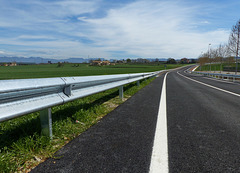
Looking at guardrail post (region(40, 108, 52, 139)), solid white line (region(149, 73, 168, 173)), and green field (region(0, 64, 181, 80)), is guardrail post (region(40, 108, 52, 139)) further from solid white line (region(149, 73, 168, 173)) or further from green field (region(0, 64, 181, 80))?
green field (region(0, 64, 181, 80))

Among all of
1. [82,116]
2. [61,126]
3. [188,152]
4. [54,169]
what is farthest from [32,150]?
[188,152]

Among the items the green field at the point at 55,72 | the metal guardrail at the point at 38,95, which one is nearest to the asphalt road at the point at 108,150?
the metal guardrail at the point at 38,95

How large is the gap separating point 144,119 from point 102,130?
1.09 m

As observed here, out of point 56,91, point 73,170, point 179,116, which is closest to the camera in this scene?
point 73,170

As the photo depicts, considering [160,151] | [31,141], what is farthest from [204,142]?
[31,141]

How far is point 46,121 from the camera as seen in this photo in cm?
243

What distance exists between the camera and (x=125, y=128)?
3074 mm

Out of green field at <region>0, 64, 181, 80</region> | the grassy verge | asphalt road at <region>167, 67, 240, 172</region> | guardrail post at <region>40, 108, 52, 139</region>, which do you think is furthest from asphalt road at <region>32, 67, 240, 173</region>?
green field at <region>0, 64, 181, 80</region>

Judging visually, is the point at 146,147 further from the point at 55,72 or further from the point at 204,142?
the point at 55,72

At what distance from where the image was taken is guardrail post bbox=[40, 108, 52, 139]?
7.87 feet

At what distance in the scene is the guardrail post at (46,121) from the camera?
2398 mm

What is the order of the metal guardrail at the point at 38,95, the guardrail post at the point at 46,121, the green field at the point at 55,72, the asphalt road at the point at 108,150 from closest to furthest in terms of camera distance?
the metal guardrail at the point at 38,95, the asphalt road at the point at 108,150, the guardrail post at the point at 46,121, the green field at the point at 55,72

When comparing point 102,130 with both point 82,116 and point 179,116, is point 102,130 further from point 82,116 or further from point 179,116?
point 179,116

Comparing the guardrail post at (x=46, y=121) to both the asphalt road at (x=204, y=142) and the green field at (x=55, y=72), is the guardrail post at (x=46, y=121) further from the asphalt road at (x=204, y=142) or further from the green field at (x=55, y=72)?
the green field at (x=55, y=72)
